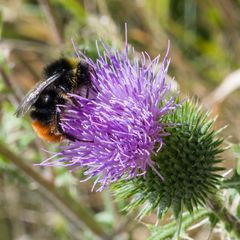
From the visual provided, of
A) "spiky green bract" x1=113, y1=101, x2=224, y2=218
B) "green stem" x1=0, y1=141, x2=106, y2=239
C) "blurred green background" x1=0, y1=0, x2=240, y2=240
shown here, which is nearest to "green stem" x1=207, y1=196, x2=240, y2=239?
"spiky green bract" x1=113, y1=101, x2=224, y2=218

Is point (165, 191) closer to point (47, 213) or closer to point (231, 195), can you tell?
point (231, 195)

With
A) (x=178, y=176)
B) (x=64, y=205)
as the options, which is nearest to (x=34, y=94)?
(x=178, y=176)

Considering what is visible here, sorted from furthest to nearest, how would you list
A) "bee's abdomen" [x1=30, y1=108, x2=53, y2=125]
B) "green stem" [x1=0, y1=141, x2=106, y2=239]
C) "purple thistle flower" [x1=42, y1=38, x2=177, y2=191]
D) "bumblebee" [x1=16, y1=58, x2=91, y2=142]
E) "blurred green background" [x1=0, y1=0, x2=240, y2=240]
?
"blurred green background" [x1=0, y1=0, x2=240, y2=240] < "green stem" [x1=0, y1=141, x2=106, y2=239] < "bee's abdomen" [x1=30, y1=108, x2=53, y2=125] < "bumblebee" [x1=16, y1=58, x2=91, y2=142] < "purple thistle flower" [x1=42, y1=38, x2=177, y2=191]

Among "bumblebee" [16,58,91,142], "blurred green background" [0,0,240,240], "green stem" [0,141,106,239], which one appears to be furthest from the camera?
"blurred green background" [0,0,240,240]

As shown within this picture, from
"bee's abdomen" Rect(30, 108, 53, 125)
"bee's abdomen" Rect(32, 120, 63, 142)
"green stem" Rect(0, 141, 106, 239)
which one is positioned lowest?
"green stem" Rect(0, 141, 106, 239)

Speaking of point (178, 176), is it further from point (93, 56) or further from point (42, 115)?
point (93, 56)

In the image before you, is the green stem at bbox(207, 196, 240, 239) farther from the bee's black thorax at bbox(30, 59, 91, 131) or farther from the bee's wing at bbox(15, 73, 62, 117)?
the bee's wing at bbox(15, 73, 62, 117)

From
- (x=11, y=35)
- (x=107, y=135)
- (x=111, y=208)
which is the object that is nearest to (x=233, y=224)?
(x=107, y=135)
